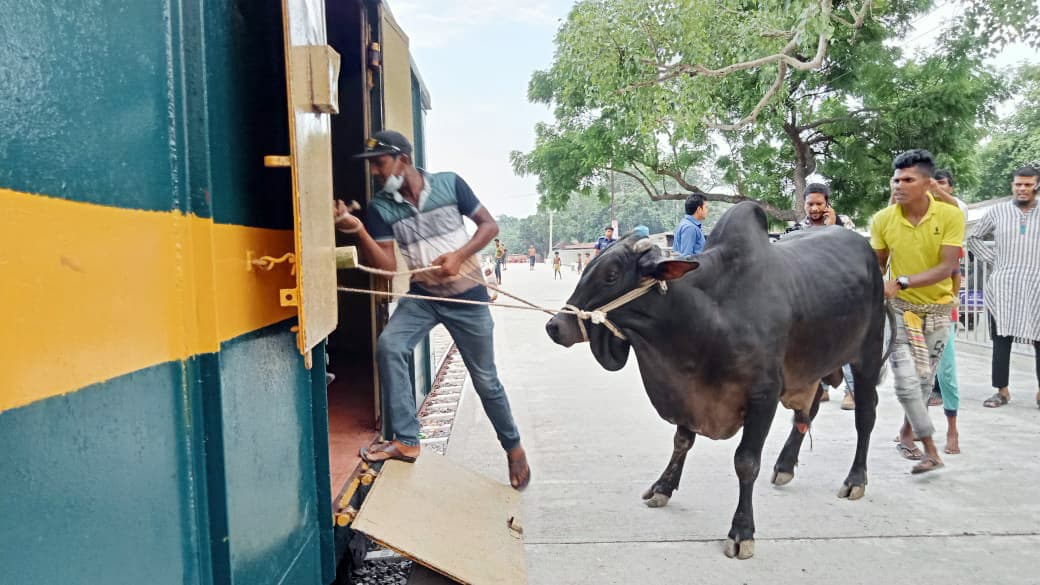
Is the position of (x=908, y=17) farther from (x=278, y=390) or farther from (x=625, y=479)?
(x=278, y=390)

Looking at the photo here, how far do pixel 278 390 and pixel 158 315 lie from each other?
0.75 meters

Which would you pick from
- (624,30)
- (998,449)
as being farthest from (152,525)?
(624,30)

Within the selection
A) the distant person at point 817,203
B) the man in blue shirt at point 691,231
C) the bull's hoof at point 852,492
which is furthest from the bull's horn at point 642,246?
the man in blue shirt at point 691,231

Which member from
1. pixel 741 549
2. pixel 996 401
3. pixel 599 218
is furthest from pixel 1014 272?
pixel 599 218

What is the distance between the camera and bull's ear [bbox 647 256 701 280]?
10.8ft

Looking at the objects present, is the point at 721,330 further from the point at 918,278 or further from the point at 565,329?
the point at 918,278

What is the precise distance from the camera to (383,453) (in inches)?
130

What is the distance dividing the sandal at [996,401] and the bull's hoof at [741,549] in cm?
389

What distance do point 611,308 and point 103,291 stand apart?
2.47m

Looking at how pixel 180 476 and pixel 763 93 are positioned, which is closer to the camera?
pixel 180 476

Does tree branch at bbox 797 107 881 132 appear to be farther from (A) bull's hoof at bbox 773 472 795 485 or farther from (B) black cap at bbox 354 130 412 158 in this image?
(B) black cap at bbox 354 130 412 158

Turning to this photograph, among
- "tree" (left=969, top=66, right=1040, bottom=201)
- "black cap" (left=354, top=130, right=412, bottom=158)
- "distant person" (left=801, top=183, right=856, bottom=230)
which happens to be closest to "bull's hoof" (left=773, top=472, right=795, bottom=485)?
"distant person" (left=801, top=183, right=856, bottom=230)

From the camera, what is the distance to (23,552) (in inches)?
42.2

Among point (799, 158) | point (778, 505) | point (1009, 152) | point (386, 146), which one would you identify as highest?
point (1009, 152)
